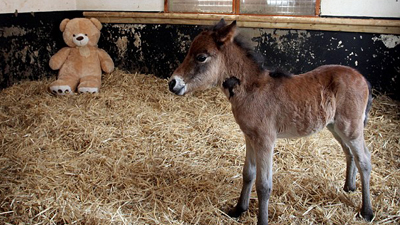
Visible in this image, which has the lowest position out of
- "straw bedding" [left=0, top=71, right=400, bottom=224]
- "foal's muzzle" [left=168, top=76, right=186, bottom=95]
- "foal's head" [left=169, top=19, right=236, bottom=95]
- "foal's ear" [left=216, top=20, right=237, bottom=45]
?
"straw bedding" [left=0, top=71, right=400, bottom=224]

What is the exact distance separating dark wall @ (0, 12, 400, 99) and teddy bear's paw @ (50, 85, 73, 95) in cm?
69

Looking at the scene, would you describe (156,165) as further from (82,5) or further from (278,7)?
(82,5)

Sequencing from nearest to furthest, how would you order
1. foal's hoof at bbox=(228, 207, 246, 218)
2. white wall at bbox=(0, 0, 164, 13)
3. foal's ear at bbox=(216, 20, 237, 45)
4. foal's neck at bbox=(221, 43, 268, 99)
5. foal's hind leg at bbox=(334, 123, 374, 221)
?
foal's ear at bbox=(216, 20, 237, 45)
foal's neck at bbox=(221, 43, 268, 99)
foal's hind leg at bbox=(334, 123, 374, 221)
foal's hoof at bbox=(228, 207, 246, 218)
white wall at bbox=(0, 0, 164, 13)

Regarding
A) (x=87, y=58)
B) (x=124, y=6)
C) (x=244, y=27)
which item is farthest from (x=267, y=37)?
(x=87, y=58)

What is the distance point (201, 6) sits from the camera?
513cm

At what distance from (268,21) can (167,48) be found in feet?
5.23

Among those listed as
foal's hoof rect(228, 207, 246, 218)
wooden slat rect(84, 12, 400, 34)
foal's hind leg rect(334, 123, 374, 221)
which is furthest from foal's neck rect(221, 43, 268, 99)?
wooden slat rect(84, 12, 400, 34)

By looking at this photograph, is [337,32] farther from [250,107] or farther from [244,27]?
[250,107]

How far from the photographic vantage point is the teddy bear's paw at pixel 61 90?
4738 mm

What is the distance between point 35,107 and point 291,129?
10.3 ft

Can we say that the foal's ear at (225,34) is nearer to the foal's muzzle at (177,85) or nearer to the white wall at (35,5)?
the foal's muzzle at (177,85)

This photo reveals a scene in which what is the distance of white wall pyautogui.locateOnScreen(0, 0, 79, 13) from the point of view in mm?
4699

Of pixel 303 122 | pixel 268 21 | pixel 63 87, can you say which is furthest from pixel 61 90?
pixel 303 122

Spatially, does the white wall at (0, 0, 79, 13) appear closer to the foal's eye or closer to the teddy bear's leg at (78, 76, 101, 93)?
the teddy bear's leg at (78, 76, 101, 93)
